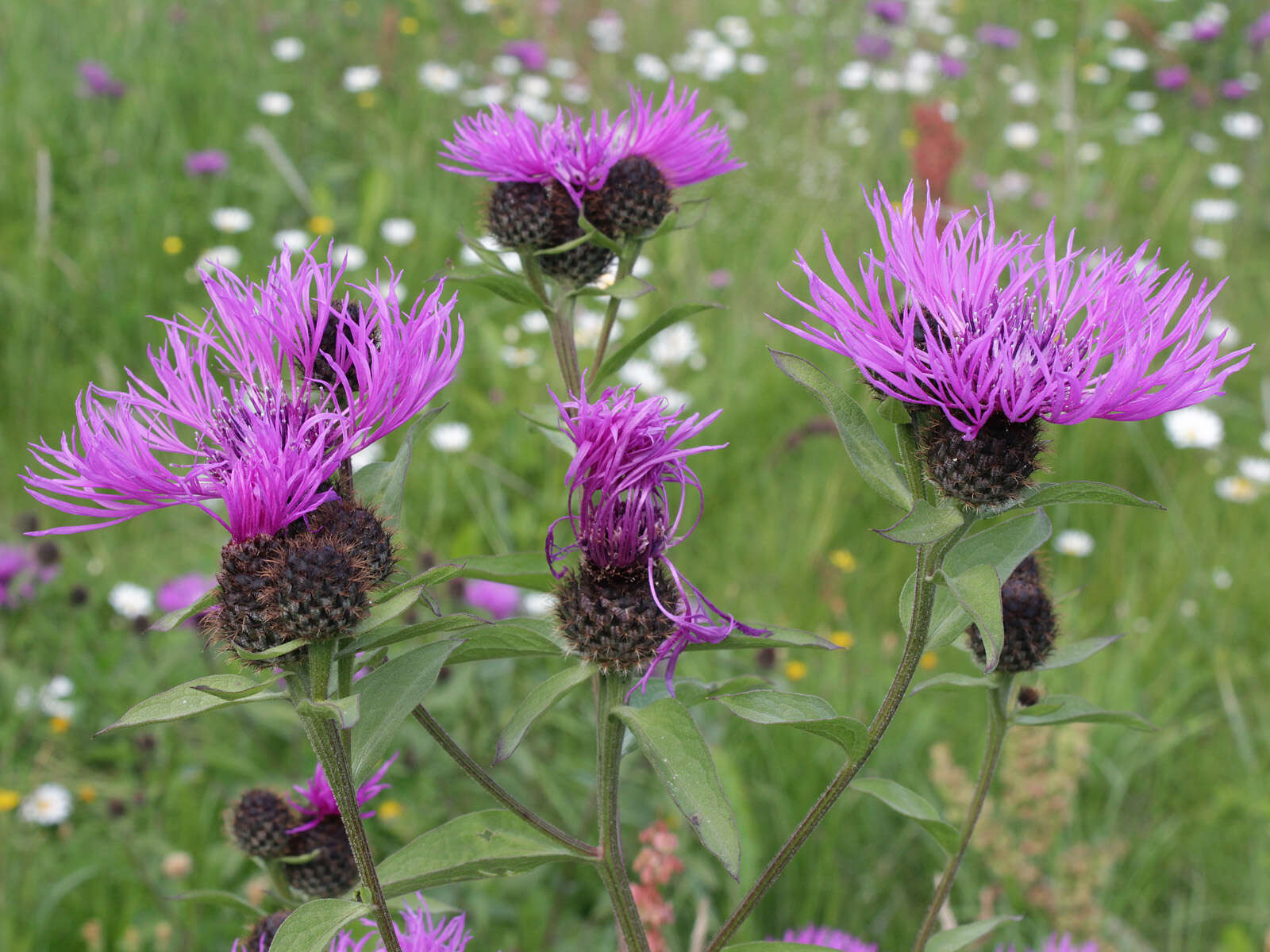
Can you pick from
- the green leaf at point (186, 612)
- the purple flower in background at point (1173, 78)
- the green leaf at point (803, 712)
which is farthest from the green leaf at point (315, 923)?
the purple flower in background at point (1173, 78)

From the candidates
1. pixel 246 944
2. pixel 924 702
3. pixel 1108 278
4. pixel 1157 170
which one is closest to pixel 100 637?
pixel 246 944

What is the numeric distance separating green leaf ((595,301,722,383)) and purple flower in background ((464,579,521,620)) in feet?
4.27

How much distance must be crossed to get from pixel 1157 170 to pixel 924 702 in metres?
3.98

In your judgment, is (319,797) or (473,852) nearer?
(473,852)

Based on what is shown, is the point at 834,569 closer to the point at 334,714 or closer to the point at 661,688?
the point at 661,688

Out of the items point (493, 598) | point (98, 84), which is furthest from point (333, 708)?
point (98, 84)

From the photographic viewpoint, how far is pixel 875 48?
19.0 ft

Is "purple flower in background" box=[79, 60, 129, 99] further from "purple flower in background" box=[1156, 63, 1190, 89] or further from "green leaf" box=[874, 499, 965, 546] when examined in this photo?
"purple flower in background" box=[1156, 63, 1190, 89]

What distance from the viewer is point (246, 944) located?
1.32 m

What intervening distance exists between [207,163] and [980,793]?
391cm

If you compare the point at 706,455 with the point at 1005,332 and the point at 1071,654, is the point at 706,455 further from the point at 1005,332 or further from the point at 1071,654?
the point at 1005,332

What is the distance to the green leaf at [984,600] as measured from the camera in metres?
0.85

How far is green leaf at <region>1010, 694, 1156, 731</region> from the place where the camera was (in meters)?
1.22

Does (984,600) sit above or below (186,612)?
above
